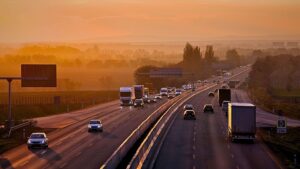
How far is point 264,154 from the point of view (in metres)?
43.4

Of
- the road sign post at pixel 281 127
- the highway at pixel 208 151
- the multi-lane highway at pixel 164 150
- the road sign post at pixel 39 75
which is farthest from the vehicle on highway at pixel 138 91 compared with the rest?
the road sign post at pixel 281 127

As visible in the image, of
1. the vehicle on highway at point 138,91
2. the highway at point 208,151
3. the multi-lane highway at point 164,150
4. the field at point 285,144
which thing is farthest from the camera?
the vehicle on highway at point 138,91

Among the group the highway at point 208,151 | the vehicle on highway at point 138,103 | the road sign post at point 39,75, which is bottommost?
the highway at point 208,151

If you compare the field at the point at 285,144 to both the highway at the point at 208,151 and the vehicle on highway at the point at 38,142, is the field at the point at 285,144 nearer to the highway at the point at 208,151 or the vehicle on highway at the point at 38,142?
the highway at the point at 208,151

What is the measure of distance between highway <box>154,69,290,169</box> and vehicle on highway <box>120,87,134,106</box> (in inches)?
1710

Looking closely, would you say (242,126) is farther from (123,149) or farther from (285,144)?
(123,149)

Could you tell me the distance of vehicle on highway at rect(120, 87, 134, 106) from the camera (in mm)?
108625

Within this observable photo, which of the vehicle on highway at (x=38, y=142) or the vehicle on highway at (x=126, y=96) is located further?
the vehicle on highway at (x=126, y=96)

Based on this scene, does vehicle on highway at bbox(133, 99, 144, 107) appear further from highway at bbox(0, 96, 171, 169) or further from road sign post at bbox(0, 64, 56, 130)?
road sign post at bbox(0, 64, 56, 130)

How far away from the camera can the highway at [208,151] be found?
3762 cm

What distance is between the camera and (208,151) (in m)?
44.3

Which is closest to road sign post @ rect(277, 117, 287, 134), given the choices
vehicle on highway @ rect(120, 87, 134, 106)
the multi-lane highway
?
the multi-lane highway

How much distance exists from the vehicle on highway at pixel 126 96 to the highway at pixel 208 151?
143ft

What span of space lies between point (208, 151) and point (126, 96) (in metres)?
66.6
